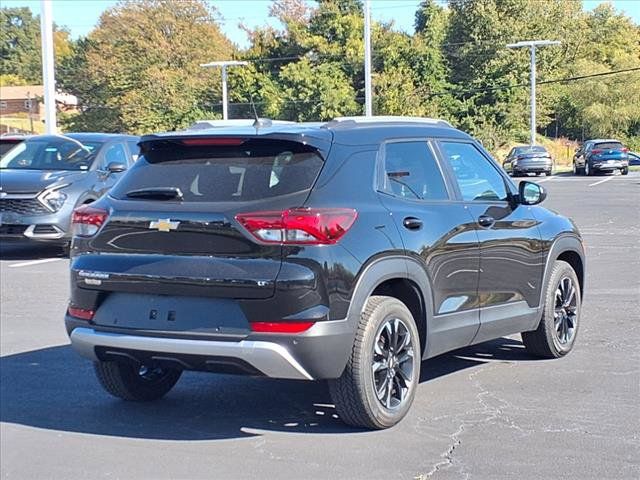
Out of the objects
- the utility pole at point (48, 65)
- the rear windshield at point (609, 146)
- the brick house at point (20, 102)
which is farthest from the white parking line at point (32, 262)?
the brick house at point (20, 102)

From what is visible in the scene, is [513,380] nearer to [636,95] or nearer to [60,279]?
[60,279]

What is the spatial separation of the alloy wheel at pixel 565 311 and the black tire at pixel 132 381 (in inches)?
118

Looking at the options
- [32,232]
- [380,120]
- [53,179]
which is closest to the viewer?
[380,120]

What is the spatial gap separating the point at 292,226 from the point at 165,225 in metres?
0.75

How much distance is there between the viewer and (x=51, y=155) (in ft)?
47.0

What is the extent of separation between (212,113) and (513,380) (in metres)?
58.6

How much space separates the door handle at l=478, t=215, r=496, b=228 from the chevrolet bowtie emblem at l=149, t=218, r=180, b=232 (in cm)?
219

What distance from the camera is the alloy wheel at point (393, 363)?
5.34 m

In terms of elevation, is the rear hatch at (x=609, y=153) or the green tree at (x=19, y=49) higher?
the green tree at (x=19, y=49)

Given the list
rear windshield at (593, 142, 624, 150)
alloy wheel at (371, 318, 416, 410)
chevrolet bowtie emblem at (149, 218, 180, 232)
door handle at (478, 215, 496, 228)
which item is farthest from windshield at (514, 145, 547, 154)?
chevrolet bowtie emblem at (149, 218, 180, 232)

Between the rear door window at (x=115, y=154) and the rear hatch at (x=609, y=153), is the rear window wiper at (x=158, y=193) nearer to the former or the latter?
the rear door window at (x=115, y=154)

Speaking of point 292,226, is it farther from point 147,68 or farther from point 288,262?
point 147,68

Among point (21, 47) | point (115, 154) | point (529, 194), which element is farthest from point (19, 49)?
point (529, 194)

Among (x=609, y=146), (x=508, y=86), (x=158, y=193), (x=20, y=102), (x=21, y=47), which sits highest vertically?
(x=21, y=47)
